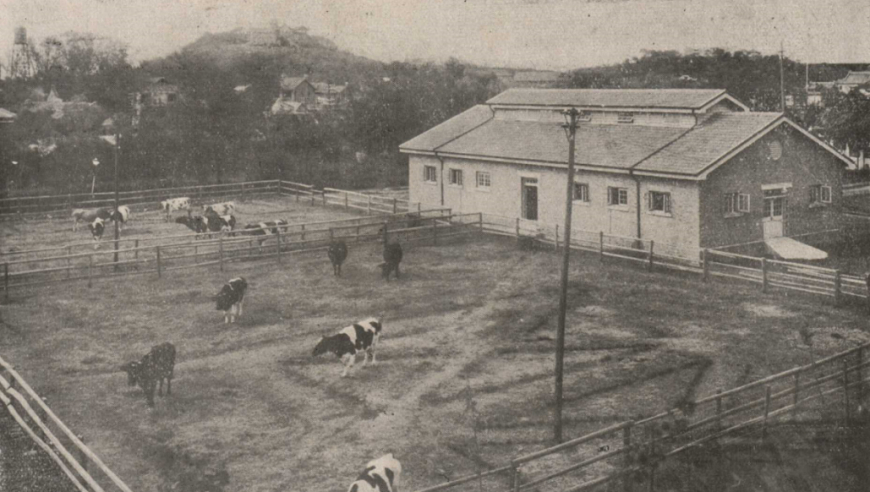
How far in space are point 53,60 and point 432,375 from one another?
98.4 feet

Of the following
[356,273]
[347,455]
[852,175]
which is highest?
[852,175]

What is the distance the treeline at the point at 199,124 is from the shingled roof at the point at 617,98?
10101 mm

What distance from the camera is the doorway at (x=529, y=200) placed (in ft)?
81.1

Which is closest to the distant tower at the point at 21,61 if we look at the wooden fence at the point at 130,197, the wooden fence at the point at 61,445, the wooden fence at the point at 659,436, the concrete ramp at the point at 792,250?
the wooden fence at the point at 130,197

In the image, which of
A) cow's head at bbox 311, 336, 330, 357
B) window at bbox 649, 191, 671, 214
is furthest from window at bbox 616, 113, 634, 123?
cow's head at bbox 311, 336, 330, 357

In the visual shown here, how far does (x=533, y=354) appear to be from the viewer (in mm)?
13289

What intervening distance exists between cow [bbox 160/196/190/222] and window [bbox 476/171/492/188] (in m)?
10.3

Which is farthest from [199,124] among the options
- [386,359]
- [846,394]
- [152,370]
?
[846,394]

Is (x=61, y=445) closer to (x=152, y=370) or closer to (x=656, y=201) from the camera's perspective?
(x=152, y=370)

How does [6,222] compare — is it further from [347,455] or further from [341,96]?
[341,96]

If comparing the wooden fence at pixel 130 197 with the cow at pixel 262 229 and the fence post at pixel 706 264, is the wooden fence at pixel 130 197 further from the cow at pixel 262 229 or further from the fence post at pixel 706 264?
the fence post at pixel 706 264

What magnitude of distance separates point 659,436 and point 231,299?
8936 millimetres

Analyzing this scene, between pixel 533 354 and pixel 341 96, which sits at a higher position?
pixel 341 96

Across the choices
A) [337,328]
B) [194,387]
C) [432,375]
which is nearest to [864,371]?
[432,375]
